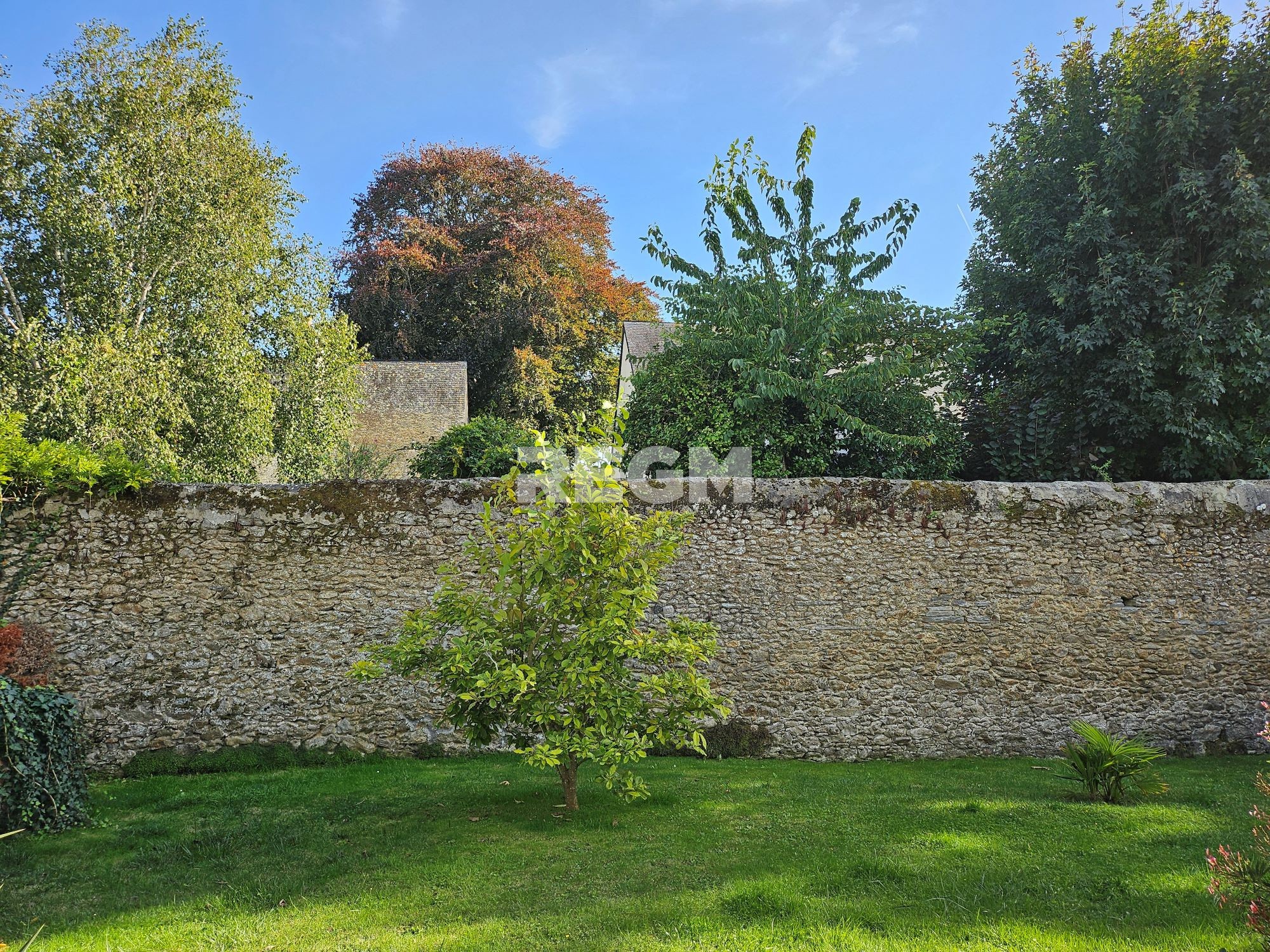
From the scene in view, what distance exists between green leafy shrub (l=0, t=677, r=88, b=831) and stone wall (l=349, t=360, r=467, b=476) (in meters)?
14.3

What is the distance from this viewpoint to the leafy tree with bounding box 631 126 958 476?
1067 centimetres

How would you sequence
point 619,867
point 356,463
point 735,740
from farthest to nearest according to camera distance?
point 356,463 < point 735,740 < point 619,867

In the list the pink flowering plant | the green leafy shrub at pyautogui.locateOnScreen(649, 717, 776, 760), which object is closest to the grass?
the pink flowering plant

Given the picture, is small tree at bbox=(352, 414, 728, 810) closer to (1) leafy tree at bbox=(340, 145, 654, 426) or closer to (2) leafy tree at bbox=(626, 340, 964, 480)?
(2) leafy tree at bbox=(626, 340, 964, 480)

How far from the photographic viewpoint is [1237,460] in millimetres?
11477

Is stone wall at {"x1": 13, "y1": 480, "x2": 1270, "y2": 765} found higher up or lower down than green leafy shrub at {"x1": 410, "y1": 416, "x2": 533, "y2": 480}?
lower down

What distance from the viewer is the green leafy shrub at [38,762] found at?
18.4 feet

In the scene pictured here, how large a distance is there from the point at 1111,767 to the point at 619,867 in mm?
4341

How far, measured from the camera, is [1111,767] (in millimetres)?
6504

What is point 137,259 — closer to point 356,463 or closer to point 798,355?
point 356,463

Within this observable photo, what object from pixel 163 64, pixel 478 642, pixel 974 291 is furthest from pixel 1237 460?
Answer: pixel 163 64

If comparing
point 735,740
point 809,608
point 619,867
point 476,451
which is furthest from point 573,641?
point 476,451

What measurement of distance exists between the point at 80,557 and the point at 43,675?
113 centimetres

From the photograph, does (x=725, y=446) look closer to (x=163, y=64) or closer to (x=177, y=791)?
(x=177, y=791)
